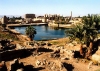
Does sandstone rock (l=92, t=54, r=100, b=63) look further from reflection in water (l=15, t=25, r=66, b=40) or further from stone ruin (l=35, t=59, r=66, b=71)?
reflection in water (l=15, t=25, r=66, b=40)

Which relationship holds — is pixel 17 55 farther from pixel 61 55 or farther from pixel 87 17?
pixel 87 17

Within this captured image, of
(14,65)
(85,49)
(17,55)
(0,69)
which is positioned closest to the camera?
(0,69)

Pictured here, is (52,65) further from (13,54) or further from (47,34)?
(47,34)

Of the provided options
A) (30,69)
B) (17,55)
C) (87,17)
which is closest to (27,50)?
(17,55)

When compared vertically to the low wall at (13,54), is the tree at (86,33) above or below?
above

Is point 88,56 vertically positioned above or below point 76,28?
below

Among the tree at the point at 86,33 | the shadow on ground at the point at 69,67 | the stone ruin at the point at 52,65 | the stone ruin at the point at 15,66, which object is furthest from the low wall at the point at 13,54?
the tree at the point at 86,33

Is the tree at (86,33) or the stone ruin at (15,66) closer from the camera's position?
the stone ruin at (15,66)

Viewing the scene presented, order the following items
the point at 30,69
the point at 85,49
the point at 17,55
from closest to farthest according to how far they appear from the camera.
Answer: the point at 30,69 < the point at 17,55 < the point at 85,49

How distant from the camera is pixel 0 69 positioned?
1759 cm

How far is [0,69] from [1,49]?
7.69 metres

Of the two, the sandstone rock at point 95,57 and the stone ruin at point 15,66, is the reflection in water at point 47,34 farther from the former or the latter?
the stone ruin at point 15,66

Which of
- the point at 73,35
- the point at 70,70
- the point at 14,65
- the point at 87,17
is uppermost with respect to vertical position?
the point at 87,17

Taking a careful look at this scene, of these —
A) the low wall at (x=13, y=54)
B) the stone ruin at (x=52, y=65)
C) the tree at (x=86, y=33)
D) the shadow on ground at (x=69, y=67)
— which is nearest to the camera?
the stone ruin at (x=52, y=65)
